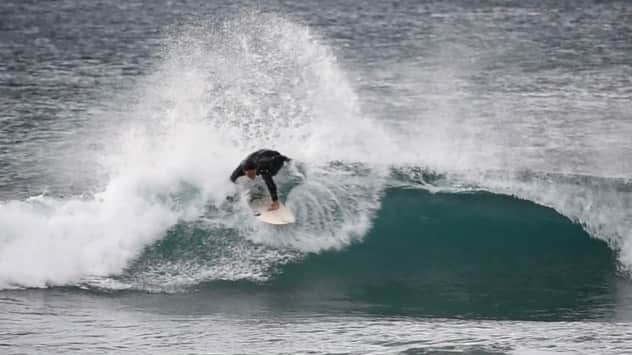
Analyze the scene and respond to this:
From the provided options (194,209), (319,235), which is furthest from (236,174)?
(319,235)

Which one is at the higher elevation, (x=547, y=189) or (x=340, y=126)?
(x=340, y=126)

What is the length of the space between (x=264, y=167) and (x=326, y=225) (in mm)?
1603

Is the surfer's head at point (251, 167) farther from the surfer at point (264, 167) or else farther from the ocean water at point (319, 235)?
the ocean water at point (319, 235)

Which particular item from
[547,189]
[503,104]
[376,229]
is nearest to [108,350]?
A: [376,229]

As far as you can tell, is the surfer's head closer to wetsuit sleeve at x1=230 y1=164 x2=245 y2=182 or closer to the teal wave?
wetsuit sleeve at x1=230 y1=164 x2=245 y2=182

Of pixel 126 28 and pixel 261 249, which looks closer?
pixel 261 249

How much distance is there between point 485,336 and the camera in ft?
44.0

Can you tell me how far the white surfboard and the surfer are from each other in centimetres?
20

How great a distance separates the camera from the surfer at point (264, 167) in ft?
51.4

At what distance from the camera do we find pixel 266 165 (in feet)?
51.5

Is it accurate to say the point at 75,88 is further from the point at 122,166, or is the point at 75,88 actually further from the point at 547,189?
the point at 547,189

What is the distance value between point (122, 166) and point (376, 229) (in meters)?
4.59

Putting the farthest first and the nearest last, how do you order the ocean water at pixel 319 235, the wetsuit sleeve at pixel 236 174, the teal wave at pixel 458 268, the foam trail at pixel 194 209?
the wetsuit sleeve at pixel 236 174
the foam trail at pixel 194 209
the teal wave at pixel 458 268
the ocean water at pixel 319 235

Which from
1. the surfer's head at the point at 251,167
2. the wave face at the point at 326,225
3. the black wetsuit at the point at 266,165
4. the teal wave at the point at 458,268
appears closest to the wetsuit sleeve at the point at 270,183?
the black wetsuit at the point at 266,165
